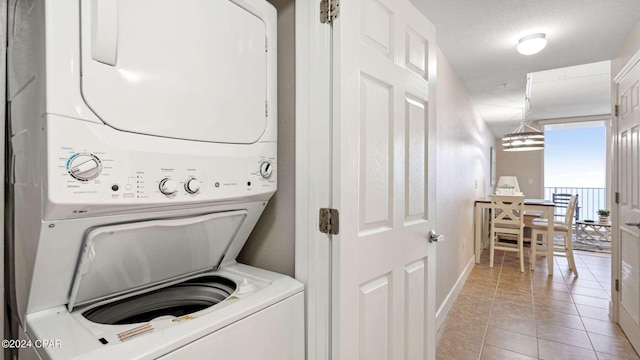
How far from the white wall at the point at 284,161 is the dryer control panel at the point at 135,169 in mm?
201

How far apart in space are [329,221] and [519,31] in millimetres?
2205

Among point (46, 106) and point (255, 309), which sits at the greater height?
point (46, 106)

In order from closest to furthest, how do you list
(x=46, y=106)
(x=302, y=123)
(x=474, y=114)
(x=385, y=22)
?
(x=46, y=106), (x=302, y=123), (x=385, y=22), (x=474, y=114)

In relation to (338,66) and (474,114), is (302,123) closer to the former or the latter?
(338,66)

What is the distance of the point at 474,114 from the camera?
4.49 m

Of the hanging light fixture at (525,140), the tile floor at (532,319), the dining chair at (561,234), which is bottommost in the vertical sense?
the tile floor at (532,319)

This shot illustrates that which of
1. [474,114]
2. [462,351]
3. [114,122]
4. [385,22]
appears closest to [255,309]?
[114,122]

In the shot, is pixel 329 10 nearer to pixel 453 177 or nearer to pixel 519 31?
pixel 519 31

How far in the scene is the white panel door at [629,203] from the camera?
2121 millimetres

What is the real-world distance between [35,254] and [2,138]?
49cm

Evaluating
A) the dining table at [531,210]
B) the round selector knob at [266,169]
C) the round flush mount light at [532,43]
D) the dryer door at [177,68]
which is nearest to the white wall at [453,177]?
the dining table at [531,210]

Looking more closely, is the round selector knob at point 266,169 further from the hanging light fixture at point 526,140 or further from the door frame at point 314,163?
the hanging light fixture at point 526,140

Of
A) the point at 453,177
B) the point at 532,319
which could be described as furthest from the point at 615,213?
the point at 453,177

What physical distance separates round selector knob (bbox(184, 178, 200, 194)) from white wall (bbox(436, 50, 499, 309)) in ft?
7.16
